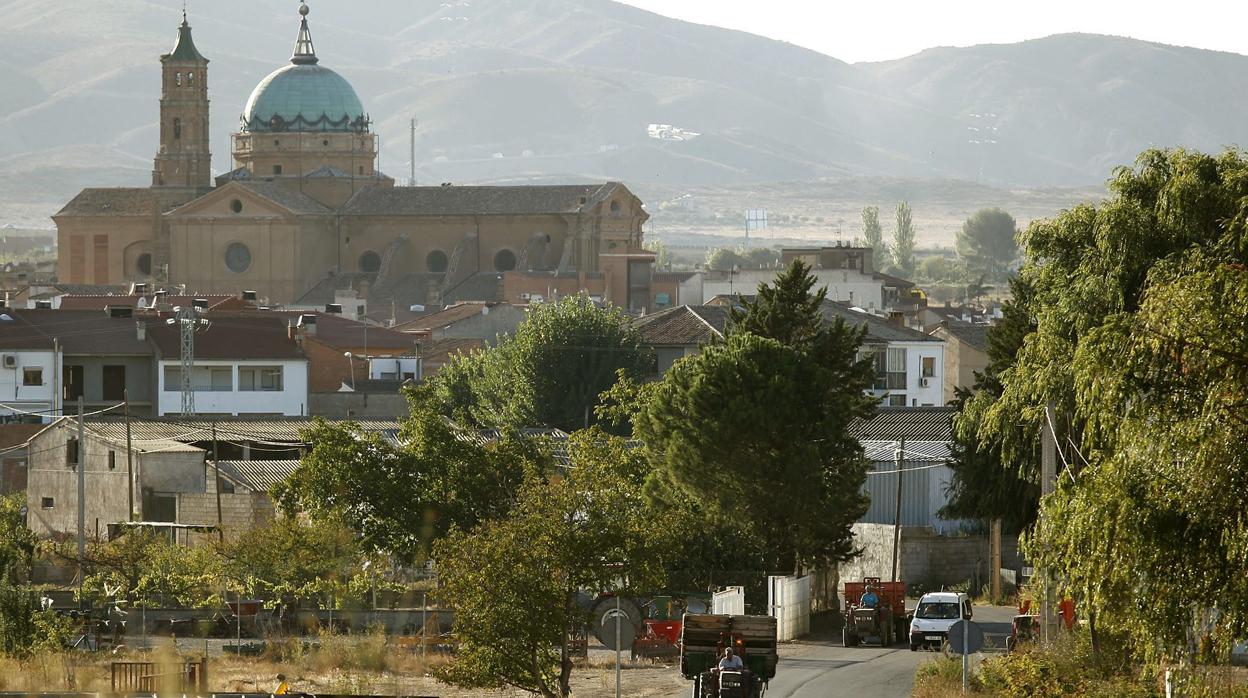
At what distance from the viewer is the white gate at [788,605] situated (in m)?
37.4

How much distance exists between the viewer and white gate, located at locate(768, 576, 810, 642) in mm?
37375

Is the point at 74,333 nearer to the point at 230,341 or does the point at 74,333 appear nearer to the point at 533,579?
the point at 230,341

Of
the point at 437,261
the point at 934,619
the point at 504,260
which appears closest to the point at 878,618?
the point at 934,619

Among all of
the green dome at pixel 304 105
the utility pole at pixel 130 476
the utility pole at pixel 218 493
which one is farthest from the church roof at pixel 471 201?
the utility pole at pixel 130 476

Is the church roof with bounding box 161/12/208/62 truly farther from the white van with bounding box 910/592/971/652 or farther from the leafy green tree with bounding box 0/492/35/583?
the white van with bounding box 910/592/971/652

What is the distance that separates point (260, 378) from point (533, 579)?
40493 millimetres

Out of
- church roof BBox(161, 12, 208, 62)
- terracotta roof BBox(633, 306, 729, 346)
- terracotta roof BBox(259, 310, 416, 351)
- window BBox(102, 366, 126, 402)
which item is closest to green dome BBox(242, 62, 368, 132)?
church roof BBox(161, 12, 208, 62)

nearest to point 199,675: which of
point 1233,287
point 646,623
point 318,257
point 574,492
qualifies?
point 574,492

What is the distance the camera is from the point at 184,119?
410 ft

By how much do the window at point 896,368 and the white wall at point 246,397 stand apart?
1994cm

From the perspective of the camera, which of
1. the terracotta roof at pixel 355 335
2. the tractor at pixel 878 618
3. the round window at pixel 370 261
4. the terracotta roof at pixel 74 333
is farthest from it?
the round window at pixel 370 261

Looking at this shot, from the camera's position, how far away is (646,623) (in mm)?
35375

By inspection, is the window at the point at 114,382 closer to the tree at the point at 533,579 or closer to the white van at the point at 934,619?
the white van at the point at 934,619

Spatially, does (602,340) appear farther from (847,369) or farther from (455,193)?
(455,193)
